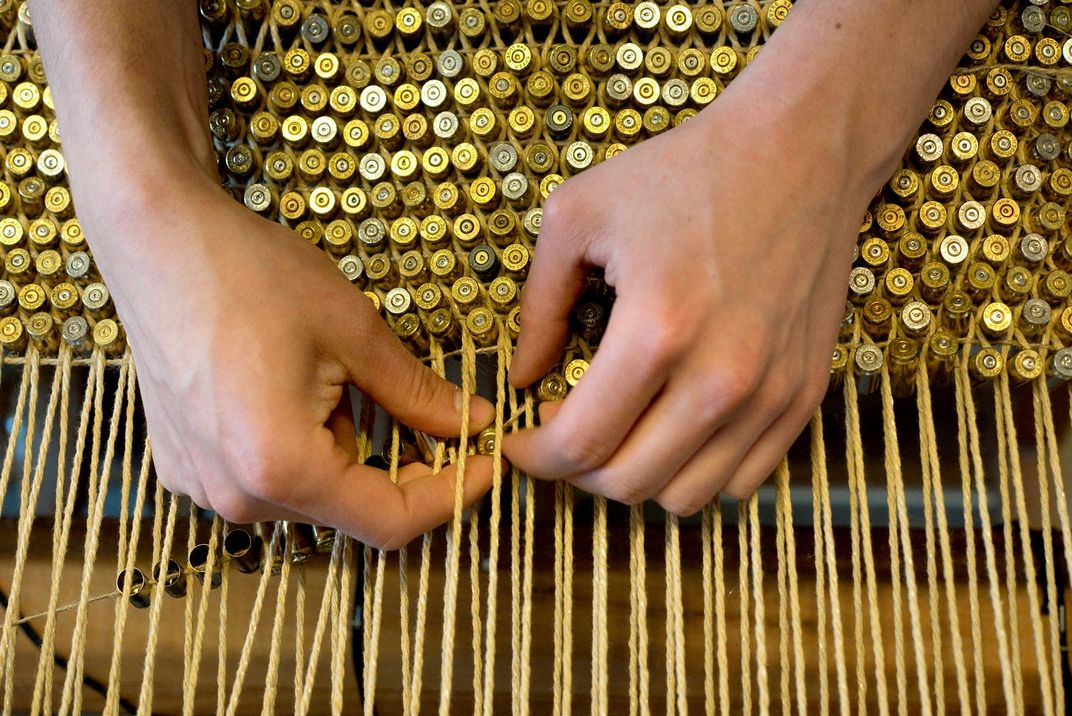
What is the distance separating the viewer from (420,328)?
0.72 meters

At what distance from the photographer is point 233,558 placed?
70 cm

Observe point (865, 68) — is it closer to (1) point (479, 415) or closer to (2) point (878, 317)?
(2) point (878, 317)

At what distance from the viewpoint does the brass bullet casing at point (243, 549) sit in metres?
0.70

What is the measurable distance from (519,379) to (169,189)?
0.29 meters

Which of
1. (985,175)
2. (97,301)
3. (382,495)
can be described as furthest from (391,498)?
(985,175)

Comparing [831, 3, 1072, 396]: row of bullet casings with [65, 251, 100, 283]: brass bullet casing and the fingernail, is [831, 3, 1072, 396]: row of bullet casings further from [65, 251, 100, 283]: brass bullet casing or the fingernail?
[65, 251, 100, 283]: brass bullet casing

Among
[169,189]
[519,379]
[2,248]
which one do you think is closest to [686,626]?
[519,379]

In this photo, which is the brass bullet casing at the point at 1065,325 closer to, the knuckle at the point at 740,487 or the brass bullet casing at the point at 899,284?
the brass bullet casing at the point at 899,284

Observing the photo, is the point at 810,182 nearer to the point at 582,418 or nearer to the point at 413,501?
the point at 582,418

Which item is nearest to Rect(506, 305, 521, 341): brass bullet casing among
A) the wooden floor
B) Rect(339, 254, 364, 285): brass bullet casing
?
Rect(339, 254, 364, 285): brass bullet casing

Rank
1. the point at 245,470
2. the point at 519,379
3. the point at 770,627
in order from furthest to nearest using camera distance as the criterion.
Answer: the point at 770,627, the point at 519,379, the point at 245,470

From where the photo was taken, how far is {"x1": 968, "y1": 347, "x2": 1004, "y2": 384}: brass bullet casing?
2.31 ft

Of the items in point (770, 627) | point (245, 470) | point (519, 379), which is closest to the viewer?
point (245, 470)

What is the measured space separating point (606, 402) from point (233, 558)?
0.32m
